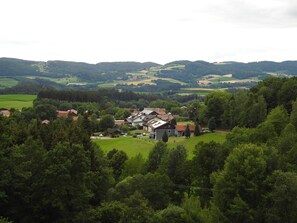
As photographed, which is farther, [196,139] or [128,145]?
[196,139]

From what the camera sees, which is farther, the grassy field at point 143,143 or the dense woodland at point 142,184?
the grassy field at point 143,143

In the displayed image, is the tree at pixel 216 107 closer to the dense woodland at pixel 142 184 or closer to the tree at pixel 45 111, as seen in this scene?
the dense woodland at pixel 142 184

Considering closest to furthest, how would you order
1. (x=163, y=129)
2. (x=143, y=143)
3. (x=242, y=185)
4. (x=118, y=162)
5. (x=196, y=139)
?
(x=242, y=185), (x=118, y=162), (x=196, y=139), (x=143, y=143), (x=163, y=129)

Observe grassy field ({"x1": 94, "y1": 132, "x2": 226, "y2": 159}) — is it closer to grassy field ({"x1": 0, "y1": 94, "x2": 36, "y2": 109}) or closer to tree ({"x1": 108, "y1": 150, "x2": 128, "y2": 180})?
tree ({"x1": 108, "y1": 150, "x2": 128, "y2": 180})

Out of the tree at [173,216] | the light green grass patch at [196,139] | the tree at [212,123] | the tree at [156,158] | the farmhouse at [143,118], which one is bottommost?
the farmhouse at [143,118]

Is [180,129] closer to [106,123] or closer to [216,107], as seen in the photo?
[216,107]

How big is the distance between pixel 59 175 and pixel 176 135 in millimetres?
51493

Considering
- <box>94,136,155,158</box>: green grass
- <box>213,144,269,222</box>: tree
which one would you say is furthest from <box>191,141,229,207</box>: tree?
<box>94,136,155,158</box>: green grass

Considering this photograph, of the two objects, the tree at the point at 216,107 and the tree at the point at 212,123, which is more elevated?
the tree at the point at 216,107

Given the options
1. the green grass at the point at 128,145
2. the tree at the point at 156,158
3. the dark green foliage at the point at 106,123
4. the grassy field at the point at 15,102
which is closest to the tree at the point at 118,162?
the tree at the point at 156,158

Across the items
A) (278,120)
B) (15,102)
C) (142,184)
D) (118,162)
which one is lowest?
(15,102)

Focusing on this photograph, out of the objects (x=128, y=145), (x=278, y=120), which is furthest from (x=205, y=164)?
(x=128, y=145)

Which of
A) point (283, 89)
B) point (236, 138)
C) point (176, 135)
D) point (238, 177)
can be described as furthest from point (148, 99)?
point (238, 177)

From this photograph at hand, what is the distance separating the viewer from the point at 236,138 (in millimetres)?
41938
